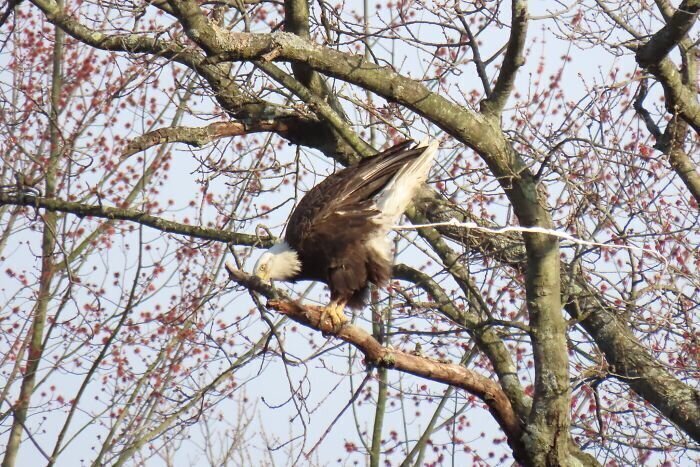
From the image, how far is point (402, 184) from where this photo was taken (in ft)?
18.9

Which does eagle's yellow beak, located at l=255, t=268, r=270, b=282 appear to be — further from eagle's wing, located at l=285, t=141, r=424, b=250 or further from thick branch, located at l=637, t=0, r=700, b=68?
thick branch, located at l=637, t=0, r=700, b=68

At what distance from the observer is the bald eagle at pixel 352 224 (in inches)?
220

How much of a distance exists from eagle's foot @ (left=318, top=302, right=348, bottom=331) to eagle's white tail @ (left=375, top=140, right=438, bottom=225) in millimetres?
566

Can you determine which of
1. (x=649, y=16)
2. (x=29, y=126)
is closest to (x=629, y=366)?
(x=649, y=16)

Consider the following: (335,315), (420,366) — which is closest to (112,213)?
(335,315)

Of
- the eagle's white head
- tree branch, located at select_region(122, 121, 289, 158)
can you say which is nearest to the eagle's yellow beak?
the eagle's white head

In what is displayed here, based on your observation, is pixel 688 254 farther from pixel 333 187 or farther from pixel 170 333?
pixel 170 333

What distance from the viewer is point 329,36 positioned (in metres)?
6.82

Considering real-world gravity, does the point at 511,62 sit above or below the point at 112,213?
below

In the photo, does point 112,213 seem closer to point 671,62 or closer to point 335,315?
point 335,315

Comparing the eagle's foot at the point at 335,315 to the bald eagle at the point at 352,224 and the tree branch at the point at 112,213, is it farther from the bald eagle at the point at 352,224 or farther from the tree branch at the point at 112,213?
the tree branch at the point at 112,213

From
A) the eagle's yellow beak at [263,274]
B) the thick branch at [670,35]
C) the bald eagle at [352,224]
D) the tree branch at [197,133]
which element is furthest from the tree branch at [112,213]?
the thick branch at [670,35]

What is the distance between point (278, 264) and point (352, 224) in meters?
0.50

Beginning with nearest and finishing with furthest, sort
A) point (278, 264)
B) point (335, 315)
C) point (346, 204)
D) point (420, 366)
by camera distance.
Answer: point (420, 366) < point (335, 315) < point (278, 264) < point (346, 204)
